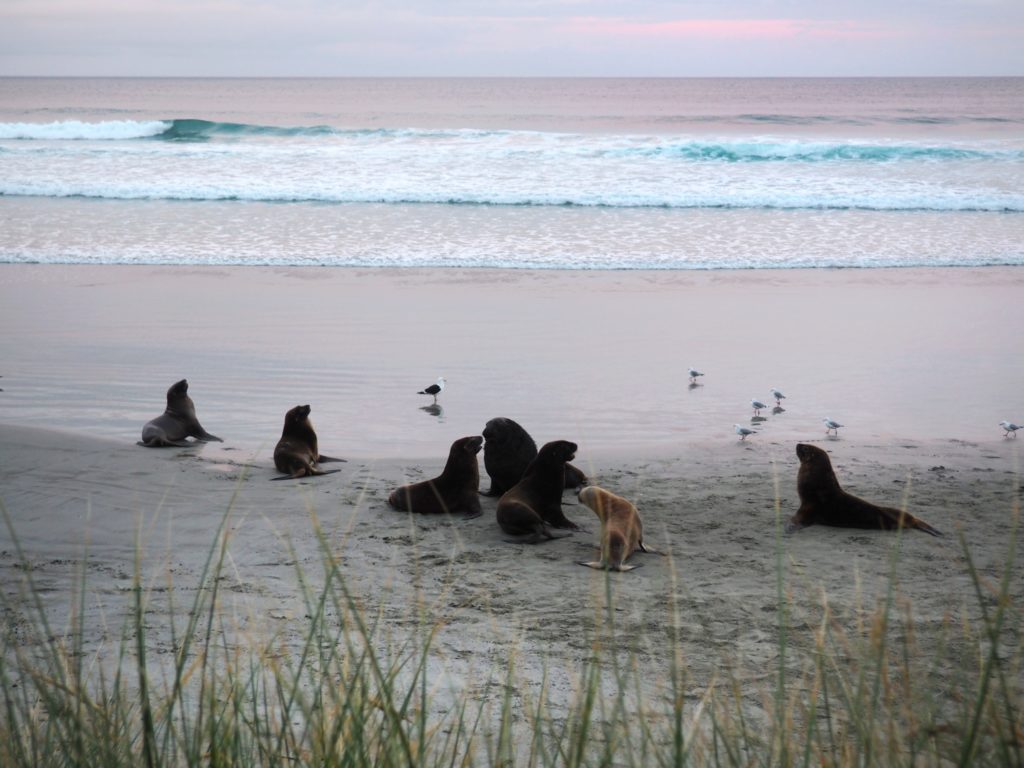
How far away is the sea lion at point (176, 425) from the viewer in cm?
781

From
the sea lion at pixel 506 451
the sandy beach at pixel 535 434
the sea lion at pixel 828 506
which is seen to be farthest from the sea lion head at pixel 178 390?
the sea lion at pixel 828 506

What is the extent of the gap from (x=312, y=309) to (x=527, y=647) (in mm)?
9010

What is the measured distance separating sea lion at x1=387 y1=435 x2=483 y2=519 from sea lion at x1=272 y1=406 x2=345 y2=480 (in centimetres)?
87

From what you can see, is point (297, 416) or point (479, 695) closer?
point (479, 695)

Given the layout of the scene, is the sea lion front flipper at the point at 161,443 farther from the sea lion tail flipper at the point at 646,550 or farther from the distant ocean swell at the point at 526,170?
the distant ocean swell at the point at 526,170

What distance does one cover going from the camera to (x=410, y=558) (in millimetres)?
5812

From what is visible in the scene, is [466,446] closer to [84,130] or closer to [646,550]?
[646,550]

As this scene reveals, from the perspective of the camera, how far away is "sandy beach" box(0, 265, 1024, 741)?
15.4 feet

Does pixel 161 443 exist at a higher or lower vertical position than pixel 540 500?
higher

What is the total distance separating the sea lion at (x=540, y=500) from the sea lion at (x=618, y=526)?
0.25 meters

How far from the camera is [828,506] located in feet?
20.8

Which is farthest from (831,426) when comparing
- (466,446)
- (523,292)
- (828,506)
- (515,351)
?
(523,292)

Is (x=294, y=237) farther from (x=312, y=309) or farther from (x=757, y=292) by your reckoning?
(x=757, y=292)

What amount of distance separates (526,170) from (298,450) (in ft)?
79.0
